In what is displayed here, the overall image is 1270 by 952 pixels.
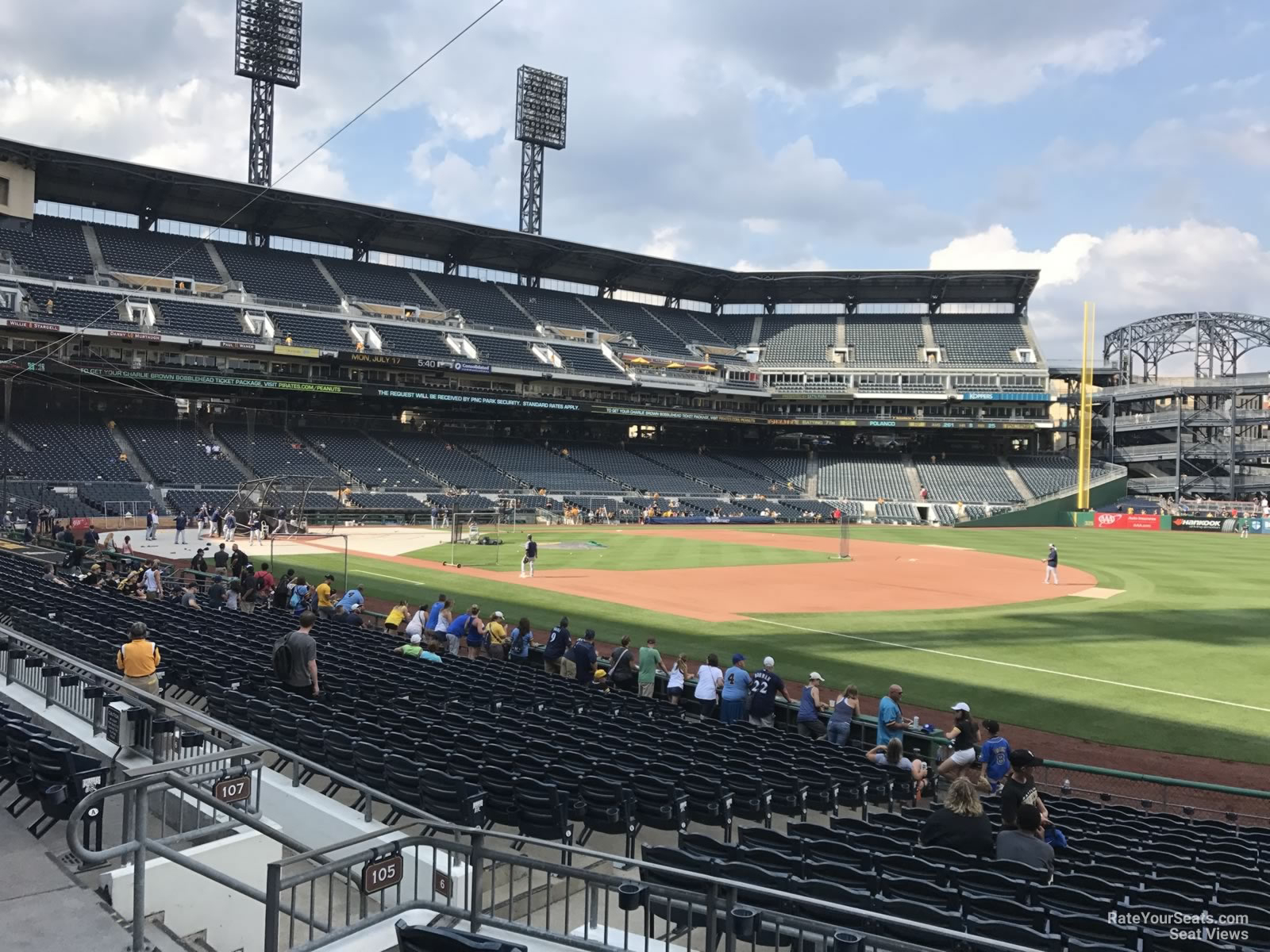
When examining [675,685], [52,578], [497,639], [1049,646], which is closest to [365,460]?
[52,578]

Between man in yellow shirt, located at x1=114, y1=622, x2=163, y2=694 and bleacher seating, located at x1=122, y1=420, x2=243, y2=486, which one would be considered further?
bleacher seating, located at x1=122, y1=420, x2=243, y2=486

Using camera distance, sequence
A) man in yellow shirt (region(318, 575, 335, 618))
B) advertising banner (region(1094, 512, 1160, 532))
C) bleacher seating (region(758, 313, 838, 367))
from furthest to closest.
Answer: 1. bleacher seating (region(758, 313, 838, 367))
2. advertising banner (region(1094, 512, 1160, 532))
3. man in yellow shirt (region(318, 575, 335, 618))

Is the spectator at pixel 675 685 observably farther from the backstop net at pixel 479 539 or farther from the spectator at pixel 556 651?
the backstop net at pixel 479 539

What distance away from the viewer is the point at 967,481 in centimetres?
7650

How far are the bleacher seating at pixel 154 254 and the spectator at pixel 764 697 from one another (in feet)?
193

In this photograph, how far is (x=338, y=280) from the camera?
68500 mm

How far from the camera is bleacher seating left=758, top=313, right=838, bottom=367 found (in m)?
84.0

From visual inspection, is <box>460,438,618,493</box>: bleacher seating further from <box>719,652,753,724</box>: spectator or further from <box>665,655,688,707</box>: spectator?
<box>719,652,753,724</box>: spectator

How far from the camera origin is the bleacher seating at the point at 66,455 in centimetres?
4506

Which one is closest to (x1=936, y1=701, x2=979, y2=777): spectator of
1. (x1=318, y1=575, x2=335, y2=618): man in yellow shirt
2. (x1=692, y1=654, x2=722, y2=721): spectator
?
(x1=692, y1=654, x2=722, y2=721): spectator

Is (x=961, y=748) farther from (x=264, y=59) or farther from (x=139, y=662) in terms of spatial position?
(x=264, y=59)

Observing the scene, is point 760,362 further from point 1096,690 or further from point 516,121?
point 1096,690

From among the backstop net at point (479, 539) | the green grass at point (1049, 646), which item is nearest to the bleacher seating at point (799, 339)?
the backstop net at point (479, 539)

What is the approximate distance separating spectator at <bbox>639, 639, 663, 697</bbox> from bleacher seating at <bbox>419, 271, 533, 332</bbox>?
58.5 m
